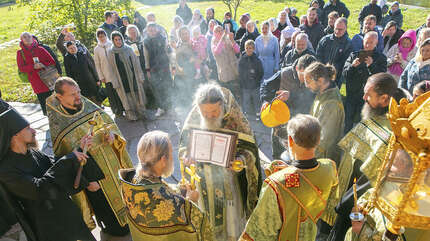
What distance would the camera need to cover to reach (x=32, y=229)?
3135 millimetres

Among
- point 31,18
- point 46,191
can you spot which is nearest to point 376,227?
point 46,191

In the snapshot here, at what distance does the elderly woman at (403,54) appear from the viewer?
22.0ft

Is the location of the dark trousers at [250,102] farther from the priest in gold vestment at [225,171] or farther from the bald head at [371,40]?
the priest in gold vestment at [225,171]

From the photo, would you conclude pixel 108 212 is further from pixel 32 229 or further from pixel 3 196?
pixel 3 196

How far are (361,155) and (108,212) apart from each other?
335cm

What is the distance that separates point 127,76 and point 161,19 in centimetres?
1608

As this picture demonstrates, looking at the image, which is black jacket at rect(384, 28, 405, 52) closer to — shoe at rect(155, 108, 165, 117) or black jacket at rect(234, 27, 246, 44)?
black jacket at rect(234, 27, 246, 44)

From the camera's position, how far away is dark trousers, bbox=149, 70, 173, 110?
8.01 m

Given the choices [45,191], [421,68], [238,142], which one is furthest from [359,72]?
[45,191]

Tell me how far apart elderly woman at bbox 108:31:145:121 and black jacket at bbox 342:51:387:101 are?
4821 mm

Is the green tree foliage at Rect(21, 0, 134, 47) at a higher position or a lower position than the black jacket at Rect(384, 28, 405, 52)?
higher

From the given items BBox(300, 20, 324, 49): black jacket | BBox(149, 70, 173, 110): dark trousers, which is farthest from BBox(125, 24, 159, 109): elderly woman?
BBox(300, 20, 324, 49): black jacket

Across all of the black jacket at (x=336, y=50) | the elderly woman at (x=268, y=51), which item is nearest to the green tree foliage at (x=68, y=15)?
the elderly woman at (x=268, y=51)

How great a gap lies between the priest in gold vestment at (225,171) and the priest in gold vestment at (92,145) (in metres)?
1.04
